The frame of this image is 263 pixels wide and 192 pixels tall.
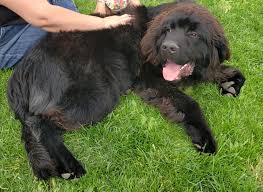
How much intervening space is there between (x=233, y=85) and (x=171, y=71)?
643 millimetres

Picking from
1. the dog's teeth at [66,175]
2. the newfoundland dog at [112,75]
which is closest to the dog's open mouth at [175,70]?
the newfoundland dog at [112,75]

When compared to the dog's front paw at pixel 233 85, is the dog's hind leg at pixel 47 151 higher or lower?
lower

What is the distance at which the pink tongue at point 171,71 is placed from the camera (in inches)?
145

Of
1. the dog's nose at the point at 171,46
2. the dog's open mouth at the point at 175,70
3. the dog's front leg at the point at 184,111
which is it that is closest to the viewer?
the dog's front leg at the point at 184,111

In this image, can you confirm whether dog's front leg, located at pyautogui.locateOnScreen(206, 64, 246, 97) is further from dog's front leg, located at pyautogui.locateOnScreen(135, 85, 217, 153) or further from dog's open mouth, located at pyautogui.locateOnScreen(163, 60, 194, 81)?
dog's front leg, located at pyautogui.locateOnScreen(135, 85, 217, 153)

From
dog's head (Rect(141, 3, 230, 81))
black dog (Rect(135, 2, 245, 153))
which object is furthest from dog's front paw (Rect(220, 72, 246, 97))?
dog's head (Rect(141, 3, 230, 81))

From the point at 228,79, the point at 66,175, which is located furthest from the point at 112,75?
the point at 228,79

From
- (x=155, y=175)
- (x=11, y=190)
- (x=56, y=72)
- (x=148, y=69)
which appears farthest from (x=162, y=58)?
(x=11, y=190)

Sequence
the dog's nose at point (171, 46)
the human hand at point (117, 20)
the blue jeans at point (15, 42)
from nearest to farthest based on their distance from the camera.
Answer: the dog's nose at point (171, 46) → the human hand at point (117, 20) → the blue jeans at point (15, 42)

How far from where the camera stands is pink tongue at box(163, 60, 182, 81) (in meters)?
3.68

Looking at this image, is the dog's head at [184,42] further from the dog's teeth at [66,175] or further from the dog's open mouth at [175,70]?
the dog's teeth at [66,175]

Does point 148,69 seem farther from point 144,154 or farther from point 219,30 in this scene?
point 144,154

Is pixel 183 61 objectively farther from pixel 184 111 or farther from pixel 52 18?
pixel 52 18

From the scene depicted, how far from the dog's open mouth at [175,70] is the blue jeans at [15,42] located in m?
1.38
